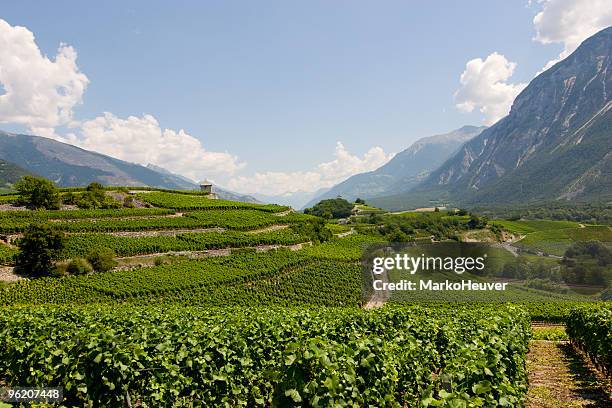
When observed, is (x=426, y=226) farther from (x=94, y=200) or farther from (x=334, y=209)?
(x=94, y=200)

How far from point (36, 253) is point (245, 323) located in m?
38.9

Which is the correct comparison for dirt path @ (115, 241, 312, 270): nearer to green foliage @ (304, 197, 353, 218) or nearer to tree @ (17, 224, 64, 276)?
tree @ (17, 224, 64, 276)

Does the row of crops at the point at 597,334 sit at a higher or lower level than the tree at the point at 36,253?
higher

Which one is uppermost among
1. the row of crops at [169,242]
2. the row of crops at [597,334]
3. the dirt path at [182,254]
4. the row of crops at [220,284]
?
the row of crops at [597,334]

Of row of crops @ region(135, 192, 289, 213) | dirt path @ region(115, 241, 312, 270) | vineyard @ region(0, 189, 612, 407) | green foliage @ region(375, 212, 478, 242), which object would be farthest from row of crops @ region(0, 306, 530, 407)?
green foliage @ region(375, 212, 478, 242)

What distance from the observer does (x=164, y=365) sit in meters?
9.15

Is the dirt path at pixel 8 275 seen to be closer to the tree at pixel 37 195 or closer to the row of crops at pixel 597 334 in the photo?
the tree at pixel 37 195

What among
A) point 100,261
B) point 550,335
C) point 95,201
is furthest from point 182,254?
point 550,335

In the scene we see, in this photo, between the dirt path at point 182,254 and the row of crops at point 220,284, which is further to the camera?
the dirt path at point 182,254

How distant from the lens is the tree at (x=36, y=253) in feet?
134

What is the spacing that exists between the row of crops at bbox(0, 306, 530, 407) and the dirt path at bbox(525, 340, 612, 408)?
2.20 meters

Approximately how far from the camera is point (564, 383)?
14.6 m

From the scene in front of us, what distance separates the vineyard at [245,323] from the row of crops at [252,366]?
5 centimetres

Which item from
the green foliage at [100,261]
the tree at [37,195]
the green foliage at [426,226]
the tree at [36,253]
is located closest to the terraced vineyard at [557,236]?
the green foliage at [426,226]
